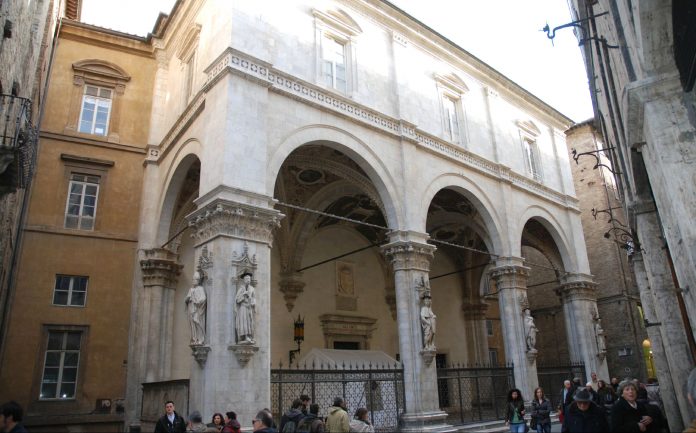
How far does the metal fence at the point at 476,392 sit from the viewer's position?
13.2 meters

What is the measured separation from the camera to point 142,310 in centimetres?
1330

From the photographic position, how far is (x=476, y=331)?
21.7 meters

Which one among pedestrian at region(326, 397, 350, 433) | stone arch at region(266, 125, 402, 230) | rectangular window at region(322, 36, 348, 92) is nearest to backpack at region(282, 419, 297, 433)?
pedestrian at region(326, 397, 350, 433)

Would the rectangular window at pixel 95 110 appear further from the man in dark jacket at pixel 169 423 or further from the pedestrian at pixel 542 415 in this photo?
the pedestrian at pixel 542 415

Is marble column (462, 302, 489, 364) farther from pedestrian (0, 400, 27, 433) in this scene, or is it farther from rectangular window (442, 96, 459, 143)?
pedestrian (0, 400, 27, 433)

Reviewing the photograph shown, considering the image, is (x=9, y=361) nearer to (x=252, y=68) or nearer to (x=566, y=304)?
(x=252, y=68)

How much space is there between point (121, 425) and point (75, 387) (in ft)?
4.51

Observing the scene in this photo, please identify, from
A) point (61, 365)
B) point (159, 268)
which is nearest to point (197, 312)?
point (159, 268)

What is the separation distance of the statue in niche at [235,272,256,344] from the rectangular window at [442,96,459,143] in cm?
887

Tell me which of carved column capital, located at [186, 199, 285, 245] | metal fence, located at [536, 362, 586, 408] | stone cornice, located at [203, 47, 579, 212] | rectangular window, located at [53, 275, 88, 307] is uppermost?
stone cornice, located at [203, 47, 579, 212]

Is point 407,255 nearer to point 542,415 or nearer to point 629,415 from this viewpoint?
point 542,415

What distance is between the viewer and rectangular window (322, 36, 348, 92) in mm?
13055

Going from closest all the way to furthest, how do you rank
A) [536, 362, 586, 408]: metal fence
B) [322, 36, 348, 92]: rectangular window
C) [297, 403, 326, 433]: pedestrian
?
[297, 403, 326, 433]: pedestrian → [322, 36, 348, 92]: rectangular window → [536, 362, 586, 408]: metal fence

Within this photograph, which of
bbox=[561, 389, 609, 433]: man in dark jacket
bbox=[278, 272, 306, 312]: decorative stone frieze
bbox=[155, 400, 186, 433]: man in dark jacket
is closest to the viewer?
bbox=[561, 389, 609, 433]: man in dark jacket
